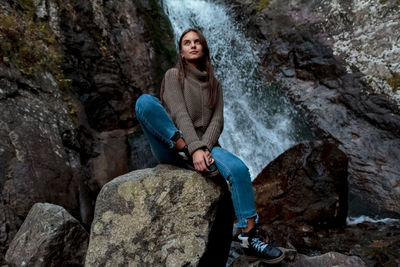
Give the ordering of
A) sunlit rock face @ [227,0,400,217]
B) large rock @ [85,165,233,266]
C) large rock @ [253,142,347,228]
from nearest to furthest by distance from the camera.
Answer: large rock @ [85,165,233,266] < large rock @ [253,142,347,228] < sunlit rock face @ [227,0,400,217]

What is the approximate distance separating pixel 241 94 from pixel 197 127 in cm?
518

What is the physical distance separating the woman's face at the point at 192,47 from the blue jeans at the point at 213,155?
675 millimetres

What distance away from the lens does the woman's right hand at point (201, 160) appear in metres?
2.62

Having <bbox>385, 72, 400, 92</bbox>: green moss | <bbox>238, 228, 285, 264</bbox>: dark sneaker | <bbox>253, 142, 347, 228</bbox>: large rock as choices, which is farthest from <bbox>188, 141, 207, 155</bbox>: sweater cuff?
<bbox>385, 72, 400, 92</bbox>: green moss

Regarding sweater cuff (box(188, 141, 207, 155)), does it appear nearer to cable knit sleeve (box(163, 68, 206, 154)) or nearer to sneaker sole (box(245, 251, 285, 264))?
cable knit sleeve (box(163, 68, 206, 154))

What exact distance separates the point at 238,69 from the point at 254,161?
2787mm

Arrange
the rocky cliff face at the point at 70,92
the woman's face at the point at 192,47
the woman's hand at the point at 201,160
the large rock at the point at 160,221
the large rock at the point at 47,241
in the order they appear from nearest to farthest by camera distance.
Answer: the large rock at the point at 160,221 → the woman's hand at the point at 201,160 → the large rock at the point at 47,241 → the woman's face at the point at 192,47 → the rocky cliff face at the point at 70,92

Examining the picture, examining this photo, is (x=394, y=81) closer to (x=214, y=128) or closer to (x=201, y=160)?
(x=214, y=128)

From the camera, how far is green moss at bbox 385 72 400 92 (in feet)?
20.3

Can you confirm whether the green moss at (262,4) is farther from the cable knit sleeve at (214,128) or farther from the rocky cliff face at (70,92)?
the cable knit sleeve at (214,128)

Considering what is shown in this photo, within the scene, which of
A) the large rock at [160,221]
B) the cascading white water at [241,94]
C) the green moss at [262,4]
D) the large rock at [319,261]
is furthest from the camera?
the green moss at [262,4]

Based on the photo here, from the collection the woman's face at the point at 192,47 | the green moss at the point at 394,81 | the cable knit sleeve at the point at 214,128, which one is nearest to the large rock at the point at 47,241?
the cable knit sleeve at the point at 214,128

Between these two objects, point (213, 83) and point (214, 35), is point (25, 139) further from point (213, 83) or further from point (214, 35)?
point (214, 35)

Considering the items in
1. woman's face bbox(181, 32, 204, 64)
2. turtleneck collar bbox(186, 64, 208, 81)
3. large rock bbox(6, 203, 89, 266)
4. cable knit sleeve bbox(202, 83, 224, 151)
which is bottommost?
large rock bbox(6, 203, 89, 266)
